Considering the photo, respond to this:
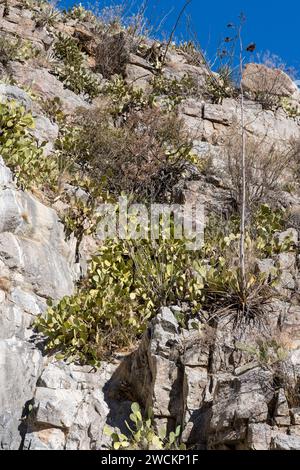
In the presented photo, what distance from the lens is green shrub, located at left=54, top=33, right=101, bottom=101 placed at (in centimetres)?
1131

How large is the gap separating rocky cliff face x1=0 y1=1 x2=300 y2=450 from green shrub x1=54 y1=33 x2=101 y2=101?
500 centimetres

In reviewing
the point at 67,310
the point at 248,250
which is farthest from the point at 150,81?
the point at 67,310

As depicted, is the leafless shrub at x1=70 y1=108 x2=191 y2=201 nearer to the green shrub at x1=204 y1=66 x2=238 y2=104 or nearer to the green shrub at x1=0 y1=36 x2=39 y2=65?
the green shrub at x1=0 y1=36 x2=39 y2=65

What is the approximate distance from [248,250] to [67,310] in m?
2.24

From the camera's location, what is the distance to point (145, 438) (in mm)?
4238

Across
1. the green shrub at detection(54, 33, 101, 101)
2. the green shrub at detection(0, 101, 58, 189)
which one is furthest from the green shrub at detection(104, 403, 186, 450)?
the green shrub at detection(54, 33, 101, 101)

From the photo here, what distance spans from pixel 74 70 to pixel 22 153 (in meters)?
5.33

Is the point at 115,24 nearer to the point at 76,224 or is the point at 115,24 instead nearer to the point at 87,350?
the point at 76,224

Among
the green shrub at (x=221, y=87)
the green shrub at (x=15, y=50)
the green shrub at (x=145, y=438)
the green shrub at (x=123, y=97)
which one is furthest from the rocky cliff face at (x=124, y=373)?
the green shrub at (x=221, y=87)

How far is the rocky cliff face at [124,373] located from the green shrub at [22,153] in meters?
0.30

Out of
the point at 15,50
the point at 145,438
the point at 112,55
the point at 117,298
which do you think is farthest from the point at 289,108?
the point at 145,438

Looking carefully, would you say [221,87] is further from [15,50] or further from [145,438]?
[145,438]

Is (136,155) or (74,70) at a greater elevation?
(74,70)

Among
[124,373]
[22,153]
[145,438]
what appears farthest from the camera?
[22,153]
